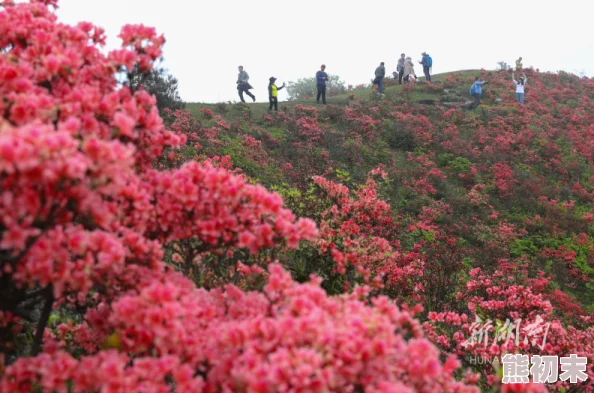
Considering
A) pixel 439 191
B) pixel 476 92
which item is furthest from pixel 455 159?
pixel 476 92

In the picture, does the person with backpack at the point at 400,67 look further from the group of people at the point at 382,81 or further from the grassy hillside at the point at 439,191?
the grassy hillside at the point at 439,191

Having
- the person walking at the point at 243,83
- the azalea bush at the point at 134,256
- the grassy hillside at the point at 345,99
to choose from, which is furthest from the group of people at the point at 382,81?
the azalea bush at the point at 134,256

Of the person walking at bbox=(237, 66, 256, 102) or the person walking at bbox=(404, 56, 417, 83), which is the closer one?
the person walking at bbox=(237, 66, 256, 102)

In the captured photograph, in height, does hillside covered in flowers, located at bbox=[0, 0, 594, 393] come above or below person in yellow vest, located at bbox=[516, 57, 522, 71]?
below

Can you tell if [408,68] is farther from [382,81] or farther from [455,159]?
[455,159]

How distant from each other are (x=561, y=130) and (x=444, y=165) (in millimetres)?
7893

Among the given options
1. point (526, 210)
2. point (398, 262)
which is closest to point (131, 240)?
point (398, 262)

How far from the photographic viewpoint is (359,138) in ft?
57.0

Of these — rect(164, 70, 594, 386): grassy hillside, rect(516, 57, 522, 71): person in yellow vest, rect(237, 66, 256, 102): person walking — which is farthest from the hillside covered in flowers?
rect(516, 57, 522, 71): person in yellow vest

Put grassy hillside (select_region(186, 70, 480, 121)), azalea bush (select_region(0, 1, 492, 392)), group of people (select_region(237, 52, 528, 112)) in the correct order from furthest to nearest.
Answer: group of people (select_region(237, 52, 528, 112)), grassy hillside (select_region(186, 70, 480, 121)), azalea bush (select_region(0, 1, 492, 392))

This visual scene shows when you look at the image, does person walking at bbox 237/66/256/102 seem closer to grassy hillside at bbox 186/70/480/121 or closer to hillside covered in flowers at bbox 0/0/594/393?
grassy hillside at bbox 186/70/480/121

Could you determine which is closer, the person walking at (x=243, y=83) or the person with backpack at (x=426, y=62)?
the person walking at (x=243, y=83)

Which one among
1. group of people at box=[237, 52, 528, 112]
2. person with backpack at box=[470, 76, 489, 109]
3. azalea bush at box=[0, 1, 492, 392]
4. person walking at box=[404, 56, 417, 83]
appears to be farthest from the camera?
person walking at box=[404, 56, 417, 83]

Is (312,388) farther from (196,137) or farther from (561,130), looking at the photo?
(561,130)
